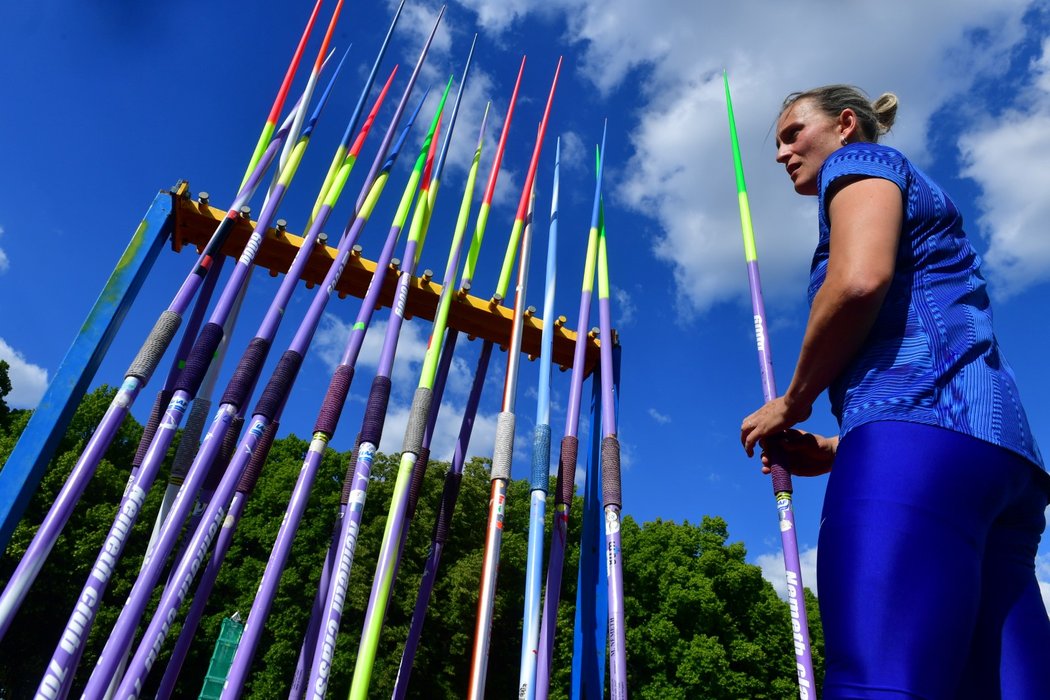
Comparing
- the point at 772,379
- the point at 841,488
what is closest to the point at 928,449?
the point at 841,488

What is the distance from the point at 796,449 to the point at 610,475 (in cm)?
206

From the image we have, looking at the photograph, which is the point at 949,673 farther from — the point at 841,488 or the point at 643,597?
the point at 643,597

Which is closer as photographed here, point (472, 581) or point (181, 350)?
point (181, 350)

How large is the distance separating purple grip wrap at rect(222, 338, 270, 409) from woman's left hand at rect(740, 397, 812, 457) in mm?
2347

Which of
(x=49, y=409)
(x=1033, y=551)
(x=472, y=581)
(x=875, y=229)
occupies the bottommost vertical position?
(x=1033, y=551)

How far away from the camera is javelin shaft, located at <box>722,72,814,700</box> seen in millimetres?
2896

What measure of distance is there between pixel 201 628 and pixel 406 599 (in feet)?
20.4

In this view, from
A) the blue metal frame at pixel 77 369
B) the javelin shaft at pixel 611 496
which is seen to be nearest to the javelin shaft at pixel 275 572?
the blue metal frame at pixel 77 369

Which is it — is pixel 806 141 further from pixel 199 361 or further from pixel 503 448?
pixel 199 361

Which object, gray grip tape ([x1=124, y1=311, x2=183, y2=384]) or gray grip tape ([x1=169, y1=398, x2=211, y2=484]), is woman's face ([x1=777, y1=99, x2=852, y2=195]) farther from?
gray grip tape ([x1=169, y1=398, x2=211, y2=484])

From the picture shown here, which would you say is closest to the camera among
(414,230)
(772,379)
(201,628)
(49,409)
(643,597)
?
(49,409)

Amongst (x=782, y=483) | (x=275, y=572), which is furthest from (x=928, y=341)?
(x=275, y=572)

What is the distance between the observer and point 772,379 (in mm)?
3535

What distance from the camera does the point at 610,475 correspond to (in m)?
3.65
